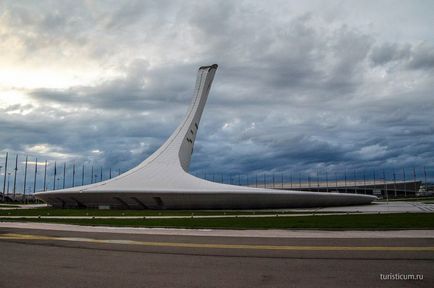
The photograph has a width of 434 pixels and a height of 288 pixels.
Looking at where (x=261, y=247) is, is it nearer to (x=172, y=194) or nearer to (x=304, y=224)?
(x=304, y=224)

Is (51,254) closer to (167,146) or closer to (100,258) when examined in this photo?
(100,258)

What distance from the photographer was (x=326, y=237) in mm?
10461

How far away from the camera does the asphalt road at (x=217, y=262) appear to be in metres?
5.46

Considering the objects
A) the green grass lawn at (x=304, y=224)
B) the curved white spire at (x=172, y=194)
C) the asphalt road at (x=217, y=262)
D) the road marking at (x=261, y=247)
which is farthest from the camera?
the curved white spire at (x=172, y=194)

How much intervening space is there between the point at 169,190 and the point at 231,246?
886 inches

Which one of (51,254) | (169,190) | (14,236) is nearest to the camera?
(51,254)

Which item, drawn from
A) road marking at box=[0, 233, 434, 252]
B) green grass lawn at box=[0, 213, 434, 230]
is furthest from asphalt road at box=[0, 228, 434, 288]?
green grass lawn at box=[0, 213, 434, 230]

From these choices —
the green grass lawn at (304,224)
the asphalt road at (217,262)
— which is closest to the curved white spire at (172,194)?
the green grass lawn at (304,224)

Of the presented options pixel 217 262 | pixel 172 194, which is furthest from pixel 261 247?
pixel 172 194

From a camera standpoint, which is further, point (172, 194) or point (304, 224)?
point (172, 194)

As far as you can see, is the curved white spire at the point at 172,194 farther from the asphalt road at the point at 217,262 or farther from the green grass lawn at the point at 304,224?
the asphalt road at the point at 217,262

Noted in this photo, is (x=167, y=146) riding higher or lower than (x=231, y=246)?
higher

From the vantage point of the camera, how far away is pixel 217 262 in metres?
6.89

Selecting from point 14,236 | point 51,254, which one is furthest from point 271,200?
point 51,254
